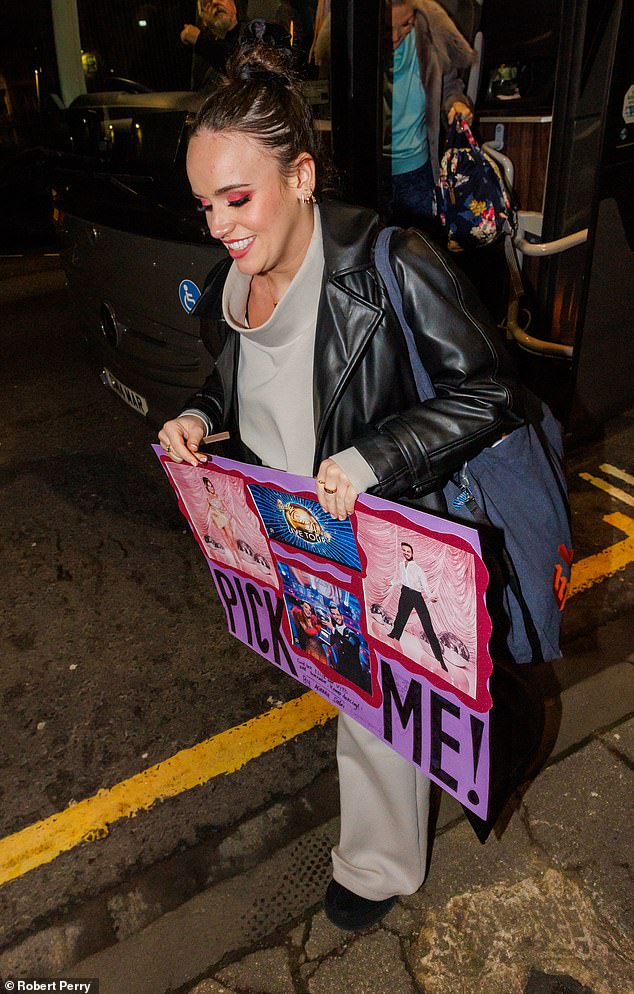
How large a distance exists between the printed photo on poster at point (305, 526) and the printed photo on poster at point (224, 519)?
50 millimetres

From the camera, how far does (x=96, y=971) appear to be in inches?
74.0

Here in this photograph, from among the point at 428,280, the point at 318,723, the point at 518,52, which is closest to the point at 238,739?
the point at 318,723

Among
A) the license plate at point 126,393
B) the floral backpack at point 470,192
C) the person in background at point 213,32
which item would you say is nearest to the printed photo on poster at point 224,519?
the license plate at point 126,393

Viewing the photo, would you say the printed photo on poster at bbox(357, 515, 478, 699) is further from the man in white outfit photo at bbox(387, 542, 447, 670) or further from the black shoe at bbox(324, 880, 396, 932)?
the black shoe at bbox(324, 880, 396, 932)

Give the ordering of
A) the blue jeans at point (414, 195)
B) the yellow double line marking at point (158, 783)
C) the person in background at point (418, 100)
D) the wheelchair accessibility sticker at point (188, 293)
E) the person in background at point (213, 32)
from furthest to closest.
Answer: the blue jeans at point (414, 195) < the person in background at point (418, 100) < the person in background at point (213, 32) < the wheelchair accessibility sticker at point (188, 293) < the yellow double line marking at point (158, 783)

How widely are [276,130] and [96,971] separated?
205 centimetres

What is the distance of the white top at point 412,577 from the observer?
1335mm

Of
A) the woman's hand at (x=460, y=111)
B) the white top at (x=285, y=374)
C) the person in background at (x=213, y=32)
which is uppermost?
the person in background at (x=213, y=32)

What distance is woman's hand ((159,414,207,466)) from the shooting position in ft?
5.51

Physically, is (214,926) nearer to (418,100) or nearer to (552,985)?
(552,985)

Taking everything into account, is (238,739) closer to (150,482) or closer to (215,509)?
(215,509)

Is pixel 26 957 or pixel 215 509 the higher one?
pixel 215 509

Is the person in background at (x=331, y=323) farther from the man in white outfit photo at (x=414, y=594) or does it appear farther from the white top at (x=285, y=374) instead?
the man in white outfit photo at (x=414, y=594)

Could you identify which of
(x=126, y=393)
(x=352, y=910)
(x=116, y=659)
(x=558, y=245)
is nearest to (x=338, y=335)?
(x=352, y=910)
